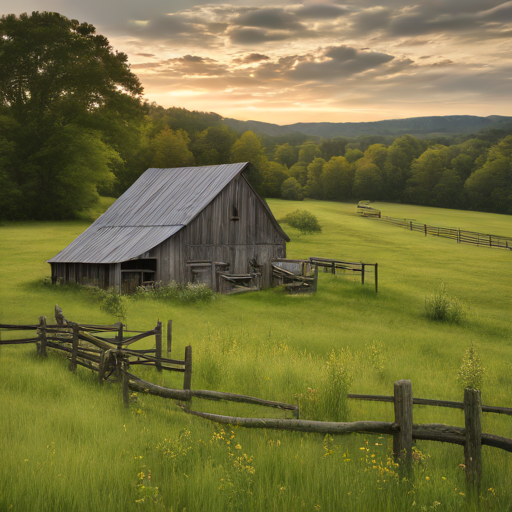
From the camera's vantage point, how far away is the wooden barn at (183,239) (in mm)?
27109

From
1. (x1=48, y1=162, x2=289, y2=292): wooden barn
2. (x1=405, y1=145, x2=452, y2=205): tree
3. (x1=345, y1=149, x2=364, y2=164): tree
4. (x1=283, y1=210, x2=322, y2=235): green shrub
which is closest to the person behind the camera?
(x1=48, y1=162, x2=289, y2=292): wooden barn

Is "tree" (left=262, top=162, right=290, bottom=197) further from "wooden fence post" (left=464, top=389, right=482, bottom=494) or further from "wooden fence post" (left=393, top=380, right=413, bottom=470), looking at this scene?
"wooden fence post" (left=464, top=389, right=482, bottom=494)

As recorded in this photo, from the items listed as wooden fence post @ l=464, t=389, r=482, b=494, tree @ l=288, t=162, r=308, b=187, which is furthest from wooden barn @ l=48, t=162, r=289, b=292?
tree @ l=288, t=162, r=308, b=187

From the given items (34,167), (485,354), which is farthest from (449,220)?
(485,354)

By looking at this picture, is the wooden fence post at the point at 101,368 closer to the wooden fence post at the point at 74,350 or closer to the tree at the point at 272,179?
the wooden fence post at the point at 74,350

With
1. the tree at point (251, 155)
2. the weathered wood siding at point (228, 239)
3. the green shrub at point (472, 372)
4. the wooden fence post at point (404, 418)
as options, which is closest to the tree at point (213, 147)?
the tree at point (251, 155)

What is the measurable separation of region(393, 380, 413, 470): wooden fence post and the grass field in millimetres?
248

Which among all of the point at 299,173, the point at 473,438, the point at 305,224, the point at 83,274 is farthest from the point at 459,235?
the point at 299,173

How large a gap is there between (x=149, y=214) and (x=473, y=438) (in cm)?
2615

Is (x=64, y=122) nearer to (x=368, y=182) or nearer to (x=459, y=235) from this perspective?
(x=459, y=235)

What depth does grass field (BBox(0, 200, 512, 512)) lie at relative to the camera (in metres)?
6.41

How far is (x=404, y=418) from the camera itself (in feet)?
23.3

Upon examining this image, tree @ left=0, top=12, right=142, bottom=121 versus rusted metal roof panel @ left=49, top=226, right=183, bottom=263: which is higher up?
tree @ left=0, top=12, right=142, bottom=121

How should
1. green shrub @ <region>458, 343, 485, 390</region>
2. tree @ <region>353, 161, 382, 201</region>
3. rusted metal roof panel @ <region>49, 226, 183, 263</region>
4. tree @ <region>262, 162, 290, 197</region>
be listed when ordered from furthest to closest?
tree @ <region>353, 161, 382, 201</region>
tree @ <region>262, 162, 290, 197</region>
rusted metal roof panel @ <region>49, 226, 183, 263</region>
green shrub @ <region>458, 343, 485, 390</region>
